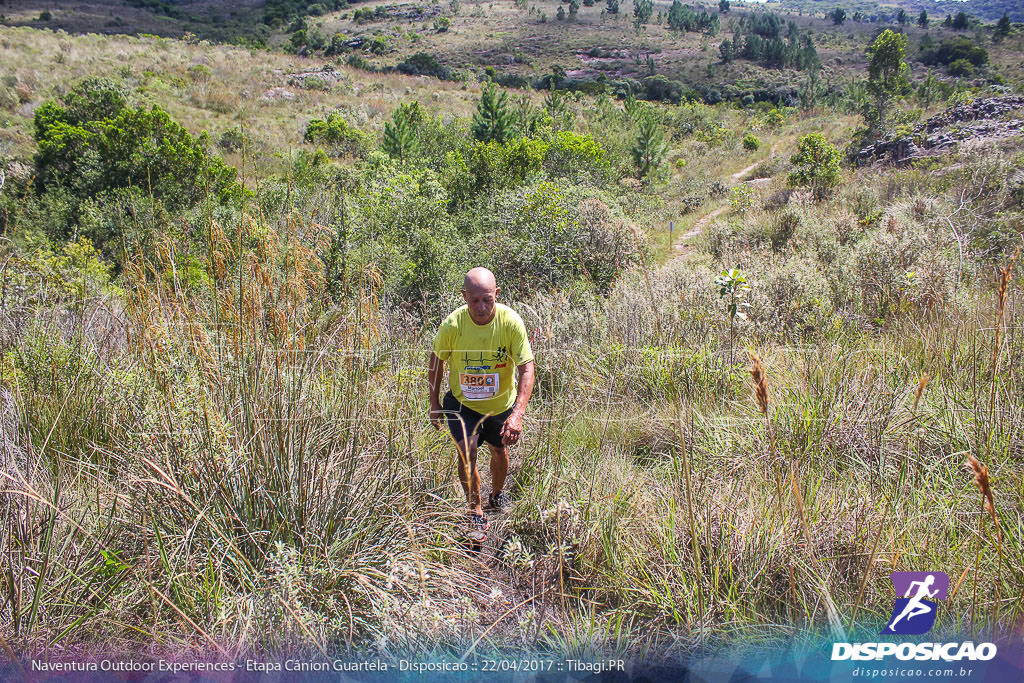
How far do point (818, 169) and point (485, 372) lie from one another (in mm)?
13372

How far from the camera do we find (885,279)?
250 inches

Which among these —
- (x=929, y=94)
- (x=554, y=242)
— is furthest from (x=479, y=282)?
(x=929, y=94)

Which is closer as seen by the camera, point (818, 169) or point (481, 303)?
point (481, 303)

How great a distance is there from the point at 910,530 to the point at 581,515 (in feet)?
4.86

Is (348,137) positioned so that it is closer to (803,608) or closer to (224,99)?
(224,99)

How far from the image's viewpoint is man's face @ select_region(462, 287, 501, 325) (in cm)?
302

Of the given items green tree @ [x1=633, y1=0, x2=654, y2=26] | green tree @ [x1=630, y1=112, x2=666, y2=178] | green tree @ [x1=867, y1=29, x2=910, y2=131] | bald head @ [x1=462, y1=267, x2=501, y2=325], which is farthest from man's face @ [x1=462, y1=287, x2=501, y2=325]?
green tree @ [x1=633, y1=0, x2=654, y2=26]

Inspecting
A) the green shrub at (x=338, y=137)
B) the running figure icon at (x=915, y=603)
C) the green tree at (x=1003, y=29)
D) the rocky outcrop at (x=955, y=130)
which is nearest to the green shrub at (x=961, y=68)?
the green tree at (x=1003, y=29)

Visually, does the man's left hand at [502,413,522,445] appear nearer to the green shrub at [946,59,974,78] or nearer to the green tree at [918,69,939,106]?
the green tree at [918,69,939,106]

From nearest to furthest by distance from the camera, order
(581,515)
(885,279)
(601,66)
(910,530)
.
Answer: (910,530) < (581,515) < (885,279) < (601,66)

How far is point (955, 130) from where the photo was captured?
14.5 m

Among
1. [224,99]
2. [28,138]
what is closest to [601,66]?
[224,99]

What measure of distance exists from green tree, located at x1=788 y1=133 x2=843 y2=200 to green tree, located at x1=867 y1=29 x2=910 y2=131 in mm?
4863

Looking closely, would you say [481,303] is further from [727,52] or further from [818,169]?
[727,52]
